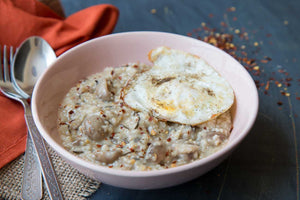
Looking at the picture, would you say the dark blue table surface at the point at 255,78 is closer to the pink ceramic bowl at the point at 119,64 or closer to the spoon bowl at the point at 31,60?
the pink ceramic bowl at the point at 119,64

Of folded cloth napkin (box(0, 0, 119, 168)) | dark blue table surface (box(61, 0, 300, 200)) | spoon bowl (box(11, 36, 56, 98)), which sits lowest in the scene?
dark blue table surface (box(61, 0, 300, 200))

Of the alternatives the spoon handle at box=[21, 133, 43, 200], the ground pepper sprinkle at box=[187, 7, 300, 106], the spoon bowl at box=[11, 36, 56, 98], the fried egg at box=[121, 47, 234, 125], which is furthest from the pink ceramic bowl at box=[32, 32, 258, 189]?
the ground pepper sprinkle at box=[187, 7, 300, 106]

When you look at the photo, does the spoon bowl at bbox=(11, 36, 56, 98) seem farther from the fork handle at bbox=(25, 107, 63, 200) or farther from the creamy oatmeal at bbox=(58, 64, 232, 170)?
the creamy oatmeal at bbox=(58, 64, 232, 170)

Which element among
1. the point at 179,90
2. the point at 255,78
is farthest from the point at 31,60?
the point at 255,78

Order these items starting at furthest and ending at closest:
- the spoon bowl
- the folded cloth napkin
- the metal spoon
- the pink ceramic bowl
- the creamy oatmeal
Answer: the folded cloth napkin < the spoon bowl < the metal spoon < the creamy oatmeal < the pink ceramic bowl

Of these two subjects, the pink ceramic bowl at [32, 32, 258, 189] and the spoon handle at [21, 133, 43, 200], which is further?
the spoon handle at [21, 133, 43, 200]

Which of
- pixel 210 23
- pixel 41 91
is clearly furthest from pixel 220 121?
pixel 210 23

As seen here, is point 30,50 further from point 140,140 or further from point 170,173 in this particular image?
point 170,173

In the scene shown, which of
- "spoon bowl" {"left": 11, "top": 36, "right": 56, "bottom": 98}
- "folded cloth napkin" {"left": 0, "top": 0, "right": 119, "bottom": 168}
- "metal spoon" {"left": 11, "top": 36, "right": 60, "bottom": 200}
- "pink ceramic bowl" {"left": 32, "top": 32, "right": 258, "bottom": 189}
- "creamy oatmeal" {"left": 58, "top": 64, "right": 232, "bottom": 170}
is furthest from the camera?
"folded cloth napkin" {"left": 0, "top": 0, "right": 119, "bottom": 168}
